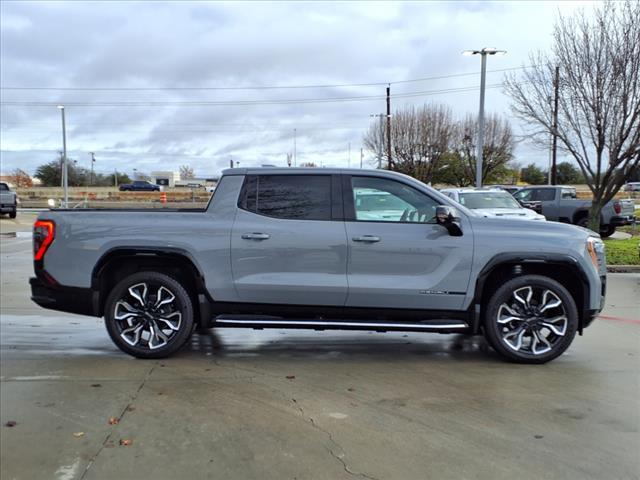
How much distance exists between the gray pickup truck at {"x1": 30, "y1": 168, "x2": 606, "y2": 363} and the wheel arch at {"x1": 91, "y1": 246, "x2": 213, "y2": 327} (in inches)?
0.5

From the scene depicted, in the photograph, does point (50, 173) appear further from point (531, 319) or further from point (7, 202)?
point (531, 319)

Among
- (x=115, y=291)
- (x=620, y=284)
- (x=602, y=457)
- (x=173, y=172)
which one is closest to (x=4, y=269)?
(x=115, y=291)

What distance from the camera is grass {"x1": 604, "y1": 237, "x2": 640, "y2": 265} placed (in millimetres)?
11484

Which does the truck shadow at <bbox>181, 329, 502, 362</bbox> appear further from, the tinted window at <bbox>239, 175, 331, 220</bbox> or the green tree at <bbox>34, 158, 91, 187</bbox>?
the green tree at <bbox>34, 158, 91, 187</bbox>

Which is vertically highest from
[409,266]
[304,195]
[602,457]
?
[304,195]

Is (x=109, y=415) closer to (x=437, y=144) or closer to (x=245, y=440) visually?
(x=245, y=440)

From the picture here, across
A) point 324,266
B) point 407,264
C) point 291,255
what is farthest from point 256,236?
point 407,264

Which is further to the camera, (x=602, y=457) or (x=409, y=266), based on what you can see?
(x=409, y=266)

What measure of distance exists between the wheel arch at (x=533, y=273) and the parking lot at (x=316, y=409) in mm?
570

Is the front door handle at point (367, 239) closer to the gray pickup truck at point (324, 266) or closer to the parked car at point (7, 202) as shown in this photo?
the gray pickup truck at point (324, 266)

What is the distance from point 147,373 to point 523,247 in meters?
3.54

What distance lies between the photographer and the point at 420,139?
40188 mm

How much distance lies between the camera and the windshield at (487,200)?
13.6 m

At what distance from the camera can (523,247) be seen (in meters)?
4.76
